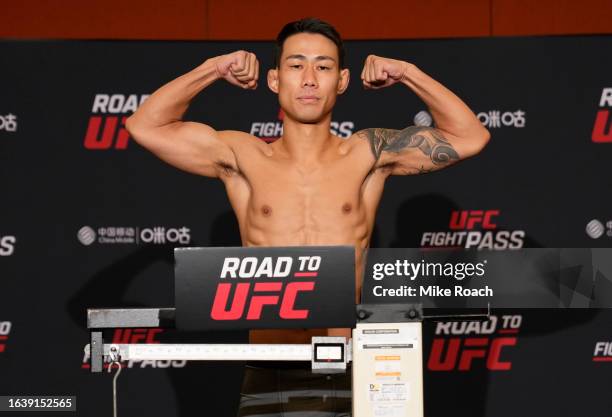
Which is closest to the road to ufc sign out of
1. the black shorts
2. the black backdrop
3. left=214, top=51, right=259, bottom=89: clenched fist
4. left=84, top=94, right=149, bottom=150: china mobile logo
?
the black shorts

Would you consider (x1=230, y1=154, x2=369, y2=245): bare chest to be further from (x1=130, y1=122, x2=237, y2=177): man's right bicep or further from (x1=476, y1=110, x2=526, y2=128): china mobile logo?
(x1=476, y1=110, x2=526, y2=128): china mobile logo

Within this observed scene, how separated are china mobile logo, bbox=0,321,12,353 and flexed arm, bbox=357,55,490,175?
→ 1.94 m

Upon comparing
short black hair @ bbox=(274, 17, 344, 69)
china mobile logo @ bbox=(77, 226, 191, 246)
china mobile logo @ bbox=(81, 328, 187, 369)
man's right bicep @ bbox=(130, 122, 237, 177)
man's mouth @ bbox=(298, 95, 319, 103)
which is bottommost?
china mobile logo @ bbox=(81, 328, 187, 369)

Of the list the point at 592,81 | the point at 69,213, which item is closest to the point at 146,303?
the point at 69,213

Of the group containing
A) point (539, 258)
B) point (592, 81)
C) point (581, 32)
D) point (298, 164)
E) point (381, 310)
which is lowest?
point (381, 310)

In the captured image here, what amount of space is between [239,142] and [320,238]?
40 cm

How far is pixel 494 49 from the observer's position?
443 cm

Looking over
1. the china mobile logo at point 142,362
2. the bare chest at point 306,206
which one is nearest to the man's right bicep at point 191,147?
the bare chest at point 306,206

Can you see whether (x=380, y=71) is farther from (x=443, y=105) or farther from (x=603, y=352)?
(x=603, y=352)

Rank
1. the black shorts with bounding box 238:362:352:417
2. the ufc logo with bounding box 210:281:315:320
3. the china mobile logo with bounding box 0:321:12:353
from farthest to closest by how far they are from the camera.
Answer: the china mobile logo with bounding box 0:321:12:353 < the black shorts with bounding box 238:362:352:417 < the ufc logo with bounding box 210:281:315:320

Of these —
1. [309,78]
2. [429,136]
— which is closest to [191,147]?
[309,78]

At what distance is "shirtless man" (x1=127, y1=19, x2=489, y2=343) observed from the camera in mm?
3076

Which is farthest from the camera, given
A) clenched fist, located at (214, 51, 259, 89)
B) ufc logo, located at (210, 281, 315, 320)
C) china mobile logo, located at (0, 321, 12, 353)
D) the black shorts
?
china mobile logo, located at (0, 321, 12, 353)

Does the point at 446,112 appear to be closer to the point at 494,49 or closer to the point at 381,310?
the point at 381,310
